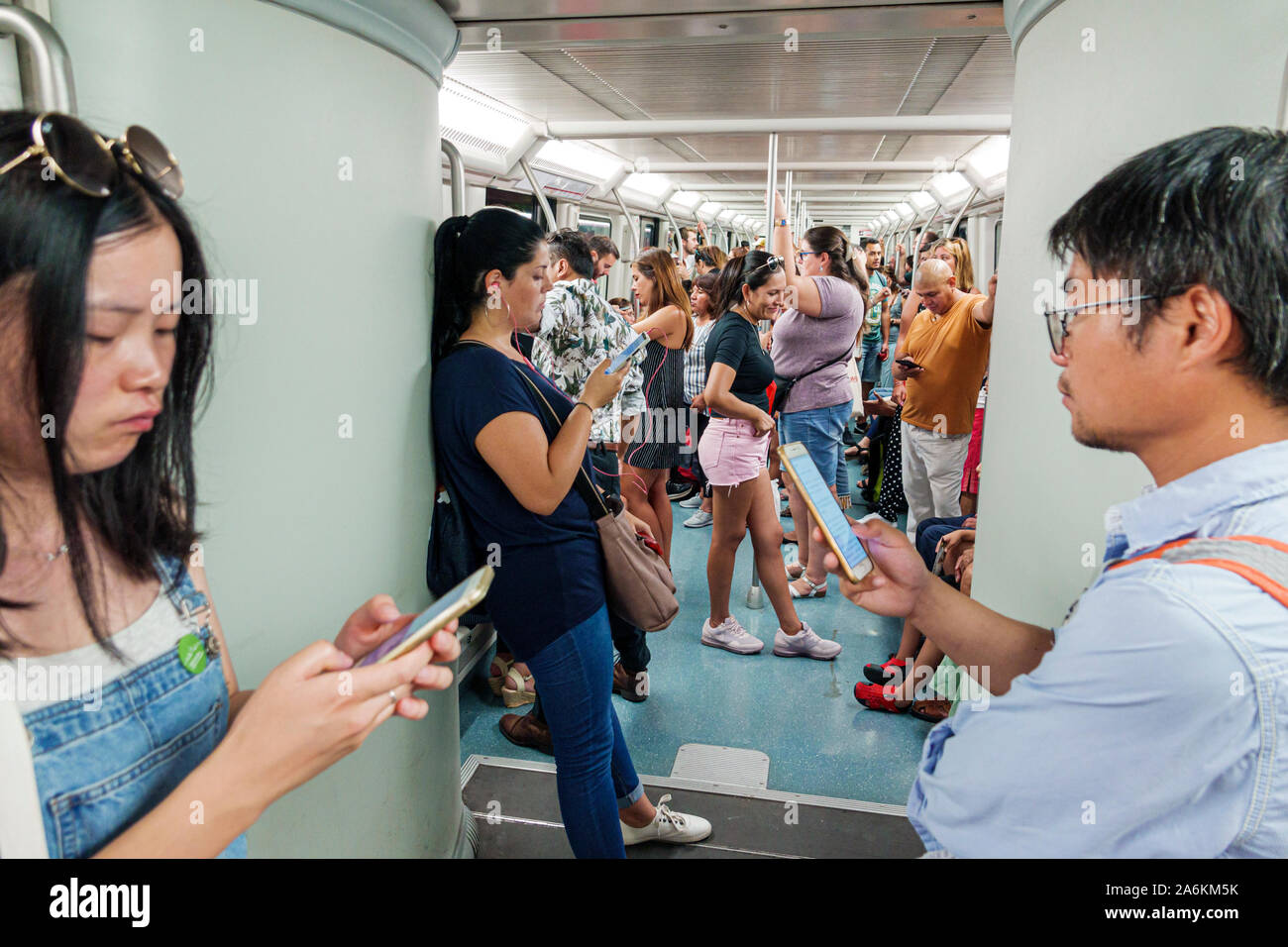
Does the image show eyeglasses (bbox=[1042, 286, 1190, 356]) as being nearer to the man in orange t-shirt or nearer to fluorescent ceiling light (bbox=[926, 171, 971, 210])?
the man in orange t-shirt

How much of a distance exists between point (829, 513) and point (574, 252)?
2.55 m

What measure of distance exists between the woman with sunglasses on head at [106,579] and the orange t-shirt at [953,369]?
3.33m

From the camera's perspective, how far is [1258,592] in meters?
0.76

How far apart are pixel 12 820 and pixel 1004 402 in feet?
6.24

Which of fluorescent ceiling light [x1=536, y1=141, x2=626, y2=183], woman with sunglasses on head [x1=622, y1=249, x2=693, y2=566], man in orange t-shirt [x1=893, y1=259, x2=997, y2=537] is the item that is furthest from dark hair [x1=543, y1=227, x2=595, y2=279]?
fluorescent ceiling light [x1=536, y1=141, x2=626, y2=183]

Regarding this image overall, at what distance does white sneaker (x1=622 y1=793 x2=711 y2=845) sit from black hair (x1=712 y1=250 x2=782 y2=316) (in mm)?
2248

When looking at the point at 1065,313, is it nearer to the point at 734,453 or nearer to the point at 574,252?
the point at 734,453

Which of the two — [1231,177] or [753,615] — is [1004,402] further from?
[753,615]

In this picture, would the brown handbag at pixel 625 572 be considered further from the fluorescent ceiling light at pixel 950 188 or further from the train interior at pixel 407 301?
the fluorescent ceiling light at pixel 950 188

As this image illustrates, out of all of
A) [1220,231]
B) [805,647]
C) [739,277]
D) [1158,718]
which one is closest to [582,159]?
[739,277]

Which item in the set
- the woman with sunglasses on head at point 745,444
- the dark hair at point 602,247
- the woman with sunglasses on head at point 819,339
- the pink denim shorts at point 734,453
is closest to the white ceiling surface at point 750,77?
the woman with sunglasses on head at point 819,339

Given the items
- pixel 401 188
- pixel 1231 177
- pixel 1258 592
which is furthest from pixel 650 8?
pixel 1258 592

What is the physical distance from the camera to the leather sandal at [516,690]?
10.9ft

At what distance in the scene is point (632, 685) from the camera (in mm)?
3395
